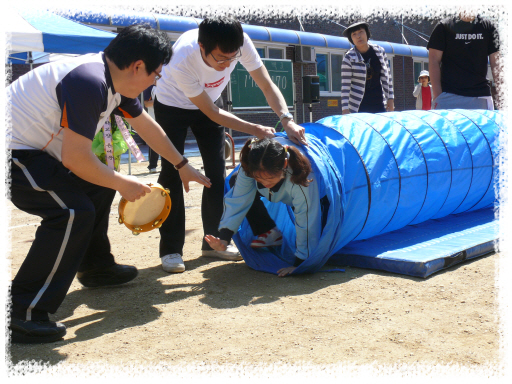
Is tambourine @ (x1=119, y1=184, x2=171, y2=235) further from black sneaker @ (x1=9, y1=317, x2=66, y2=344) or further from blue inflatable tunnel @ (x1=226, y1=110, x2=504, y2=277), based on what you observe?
blue inflatable tunnel @ (x1=226, y1=110, x2=504, y2=277)

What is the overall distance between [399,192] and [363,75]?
1.82 metres

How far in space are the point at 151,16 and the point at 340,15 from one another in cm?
1090

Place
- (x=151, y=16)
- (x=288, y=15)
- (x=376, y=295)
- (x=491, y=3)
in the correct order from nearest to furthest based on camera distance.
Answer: (x=376, y=295), (x=491, y=3), (x=151, y=16), (x=288, y=15)

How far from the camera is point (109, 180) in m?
2.21

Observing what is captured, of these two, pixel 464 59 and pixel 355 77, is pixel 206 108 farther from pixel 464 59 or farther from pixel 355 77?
pixel 464 59

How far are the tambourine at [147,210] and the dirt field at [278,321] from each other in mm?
407

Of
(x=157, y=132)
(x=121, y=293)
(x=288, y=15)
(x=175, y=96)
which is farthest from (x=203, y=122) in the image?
(x=288, y=15)

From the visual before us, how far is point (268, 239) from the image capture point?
11.1 feet

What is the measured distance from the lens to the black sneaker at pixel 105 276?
117 inches

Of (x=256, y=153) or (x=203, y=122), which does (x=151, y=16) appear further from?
(x=256, y=153)

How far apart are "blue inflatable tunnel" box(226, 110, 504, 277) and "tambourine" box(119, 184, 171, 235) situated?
0.73m

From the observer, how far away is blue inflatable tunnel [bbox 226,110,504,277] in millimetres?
2977

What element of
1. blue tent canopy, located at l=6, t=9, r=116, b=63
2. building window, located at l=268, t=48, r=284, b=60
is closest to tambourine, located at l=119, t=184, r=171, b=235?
blue tent canopy, located at l=6, t=9, r=116, b=63

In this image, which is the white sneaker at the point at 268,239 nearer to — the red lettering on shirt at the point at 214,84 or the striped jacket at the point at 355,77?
the red lettering on shirt at the point at 214,84
